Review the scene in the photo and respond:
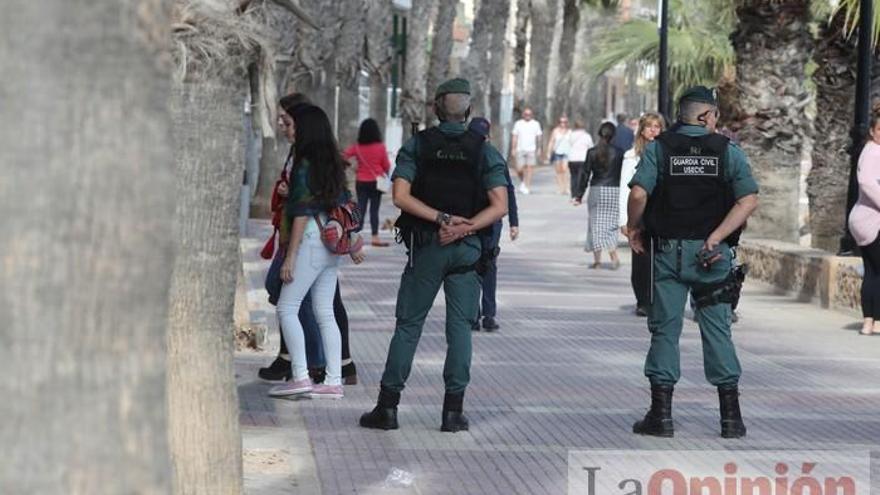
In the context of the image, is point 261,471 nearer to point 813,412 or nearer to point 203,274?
point 203,274

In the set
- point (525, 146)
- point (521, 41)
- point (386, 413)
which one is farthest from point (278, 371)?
point (521, 41)

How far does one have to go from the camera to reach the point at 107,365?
323 centimetres

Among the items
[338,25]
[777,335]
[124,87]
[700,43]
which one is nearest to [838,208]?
[777,335]

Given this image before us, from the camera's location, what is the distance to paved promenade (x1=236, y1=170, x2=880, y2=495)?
27.9 feet

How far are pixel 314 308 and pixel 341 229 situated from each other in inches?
18.3

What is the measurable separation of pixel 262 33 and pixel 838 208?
15.1 m

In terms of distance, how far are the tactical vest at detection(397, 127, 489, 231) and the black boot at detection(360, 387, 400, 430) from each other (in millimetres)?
833

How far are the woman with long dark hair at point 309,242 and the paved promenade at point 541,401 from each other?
0.20m

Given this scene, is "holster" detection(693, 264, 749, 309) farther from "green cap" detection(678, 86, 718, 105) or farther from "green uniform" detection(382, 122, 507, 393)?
"green uniform" detection(382, 122, 507, 393)

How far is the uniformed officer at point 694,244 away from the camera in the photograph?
9.54 meters

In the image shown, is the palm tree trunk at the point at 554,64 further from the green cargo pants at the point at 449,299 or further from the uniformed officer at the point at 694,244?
the green cargo pants at the point at 449,299

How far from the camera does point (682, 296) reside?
962 cm

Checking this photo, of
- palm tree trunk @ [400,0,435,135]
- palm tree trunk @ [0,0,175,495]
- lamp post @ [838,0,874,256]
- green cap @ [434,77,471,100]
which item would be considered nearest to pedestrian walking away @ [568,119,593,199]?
palm tree trunk @ [400,0,435,135]

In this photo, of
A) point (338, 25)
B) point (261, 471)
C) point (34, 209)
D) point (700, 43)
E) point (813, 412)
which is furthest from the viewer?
point (700, 43)
